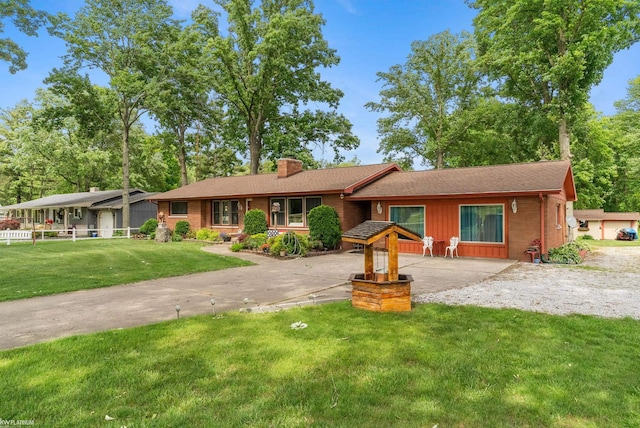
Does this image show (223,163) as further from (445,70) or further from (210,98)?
(445,70)

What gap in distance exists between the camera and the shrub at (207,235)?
1959 cm

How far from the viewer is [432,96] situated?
98.3 ft

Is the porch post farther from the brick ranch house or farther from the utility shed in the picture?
the brick ranch house

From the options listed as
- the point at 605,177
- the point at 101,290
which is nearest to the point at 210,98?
the point at 101,290

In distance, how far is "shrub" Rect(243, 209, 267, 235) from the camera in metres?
17.2

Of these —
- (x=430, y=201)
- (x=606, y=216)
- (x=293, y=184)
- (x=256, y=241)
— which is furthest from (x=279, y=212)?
(x=606, y=216)

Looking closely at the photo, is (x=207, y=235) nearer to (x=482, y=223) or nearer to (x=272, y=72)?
(x=482, y=223)

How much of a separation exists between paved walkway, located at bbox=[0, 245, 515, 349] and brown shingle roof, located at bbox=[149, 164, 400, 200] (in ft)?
18.7

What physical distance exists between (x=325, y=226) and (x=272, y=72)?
56.7 feet

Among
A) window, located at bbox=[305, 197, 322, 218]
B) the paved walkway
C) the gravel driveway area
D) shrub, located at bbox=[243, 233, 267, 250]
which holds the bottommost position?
the gravel driveway area

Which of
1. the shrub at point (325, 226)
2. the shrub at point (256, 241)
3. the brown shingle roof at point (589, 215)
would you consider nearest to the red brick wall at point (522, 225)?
the shrub at point (325, 226)

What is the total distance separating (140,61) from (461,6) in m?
24.0

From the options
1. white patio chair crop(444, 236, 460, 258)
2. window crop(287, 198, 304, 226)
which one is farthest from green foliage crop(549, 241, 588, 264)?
window crop(287, 198, 304, 226)

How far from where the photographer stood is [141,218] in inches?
1130
